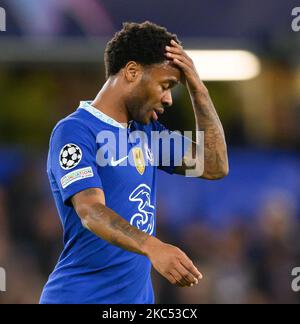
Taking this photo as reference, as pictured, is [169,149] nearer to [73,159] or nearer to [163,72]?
[163,72]

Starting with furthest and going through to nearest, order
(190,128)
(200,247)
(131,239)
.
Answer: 1. (190,128)
2. (200,247)
3. (131,239)

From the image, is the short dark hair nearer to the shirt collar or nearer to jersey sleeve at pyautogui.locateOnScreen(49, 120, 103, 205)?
the shirt collar

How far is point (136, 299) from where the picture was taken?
4.84m

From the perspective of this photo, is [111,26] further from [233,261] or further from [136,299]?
[136,299]

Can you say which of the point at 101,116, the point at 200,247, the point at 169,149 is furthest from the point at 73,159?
the point at 200,247

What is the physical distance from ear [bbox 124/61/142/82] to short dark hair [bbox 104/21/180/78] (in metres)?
0.03

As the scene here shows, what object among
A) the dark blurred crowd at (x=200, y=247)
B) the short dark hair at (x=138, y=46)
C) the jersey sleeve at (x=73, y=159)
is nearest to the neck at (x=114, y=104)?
the short dark hair at (x=138, y=46)

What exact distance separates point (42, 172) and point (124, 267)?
5897 millimetres

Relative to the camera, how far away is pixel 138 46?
16.1 feet

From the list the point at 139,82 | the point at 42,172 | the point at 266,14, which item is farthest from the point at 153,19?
the point at 139,82

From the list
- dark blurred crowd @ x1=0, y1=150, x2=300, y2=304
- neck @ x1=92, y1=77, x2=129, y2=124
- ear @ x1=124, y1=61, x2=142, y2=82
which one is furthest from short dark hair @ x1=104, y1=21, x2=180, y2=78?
dark blurred crowd @ x1=0, y1=150, x2=300, y2=304

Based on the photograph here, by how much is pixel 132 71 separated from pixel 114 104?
0.70 ft

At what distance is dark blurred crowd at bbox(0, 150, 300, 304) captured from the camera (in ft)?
30.4

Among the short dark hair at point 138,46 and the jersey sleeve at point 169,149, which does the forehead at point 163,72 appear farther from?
the jersey sleeve at point 169,149
